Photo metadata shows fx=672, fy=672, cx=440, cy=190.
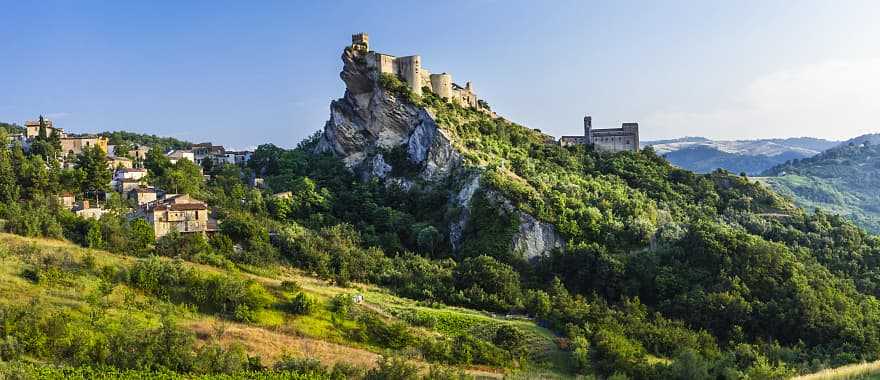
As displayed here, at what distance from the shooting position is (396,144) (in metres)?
59.0

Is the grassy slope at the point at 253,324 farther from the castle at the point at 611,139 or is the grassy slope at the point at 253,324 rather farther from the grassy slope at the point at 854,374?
the castle at the point at 611,139

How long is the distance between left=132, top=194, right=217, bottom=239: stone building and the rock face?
17.5 metres

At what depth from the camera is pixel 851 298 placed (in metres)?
39.0

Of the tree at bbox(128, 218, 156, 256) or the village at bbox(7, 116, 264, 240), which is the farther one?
the village at bbox(7, 116, 264, 240)

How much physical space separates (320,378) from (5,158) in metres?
32.8

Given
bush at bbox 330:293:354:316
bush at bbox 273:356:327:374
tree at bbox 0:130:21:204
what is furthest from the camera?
tree at bbox 0:130:21:204

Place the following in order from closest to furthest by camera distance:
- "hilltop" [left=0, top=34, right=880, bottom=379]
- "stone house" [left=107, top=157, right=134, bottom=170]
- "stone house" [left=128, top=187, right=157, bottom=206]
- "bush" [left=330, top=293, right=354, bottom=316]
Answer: "hilltop" [left=0, top=34, right=880, bottom=379] → "bush" [left=330, top=293, right=354, bottom=316] → "stone house" [left=128, top=187, right=157, bottom=206] → "stone house" [left=107, top=157, right=134, bottom=170]

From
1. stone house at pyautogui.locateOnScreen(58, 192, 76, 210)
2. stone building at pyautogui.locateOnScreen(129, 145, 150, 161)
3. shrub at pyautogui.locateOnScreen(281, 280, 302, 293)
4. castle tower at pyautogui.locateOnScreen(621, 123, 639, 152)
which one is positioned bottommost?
shrub at pyautogui.locateOnScreen(281, 280, 302, 293)

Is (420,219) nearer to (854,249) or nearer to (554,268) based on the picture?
(554,268)

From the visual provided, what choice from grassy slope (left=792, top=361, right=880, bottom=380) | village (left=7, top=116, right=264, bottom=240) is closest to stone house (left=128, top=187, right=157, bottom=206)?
village (left=7, top=116, right=264, bottom=240)

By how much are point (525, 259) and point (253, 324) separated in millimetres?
20990

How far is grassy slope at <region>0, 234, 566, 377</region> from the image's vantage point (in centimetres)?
2872

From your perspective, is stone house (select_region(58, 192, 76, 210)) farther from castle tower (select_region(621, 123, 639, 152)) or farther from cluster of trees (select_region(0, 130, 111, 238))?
castle tower (select_region(621, 123, 639, 152))

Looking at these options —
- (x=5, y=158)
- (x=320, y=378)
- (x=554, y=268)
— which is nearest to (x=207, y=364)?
(x=320, y=378)
